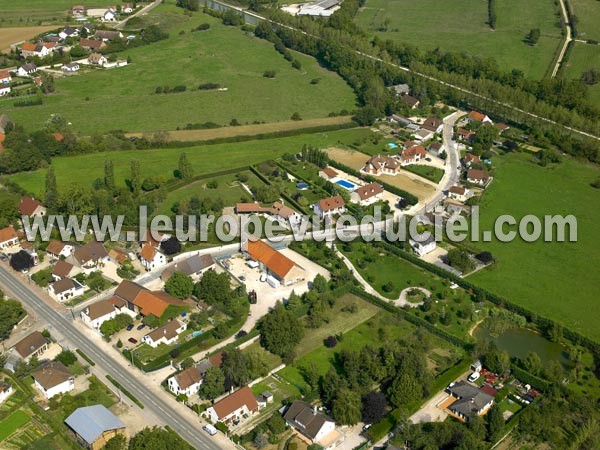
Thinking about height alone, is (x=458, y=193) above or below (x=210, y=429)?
above

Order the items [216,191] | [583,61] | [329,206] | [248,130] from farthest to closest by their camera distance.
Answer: [583,61] → [248,130] → [216,191] → [329,206]

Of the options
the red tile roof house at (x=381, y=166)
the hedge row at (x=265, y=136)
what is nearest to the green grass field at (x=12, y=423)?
the hedge row at (x=265, y=136)

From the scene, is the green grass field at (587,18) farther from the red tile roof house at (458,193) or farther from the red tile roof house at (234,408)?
the red tile roof house at (234,408)

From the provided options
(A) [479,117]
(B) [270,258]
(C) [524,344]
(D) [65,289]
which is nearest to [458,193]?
(A) [479,117]

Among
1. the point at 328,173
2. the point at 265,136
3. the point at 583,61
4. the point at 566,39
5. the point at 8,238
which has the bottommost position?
the point at 8,238

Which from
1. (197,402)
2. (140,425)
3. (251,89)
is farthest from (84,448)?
(251,89)

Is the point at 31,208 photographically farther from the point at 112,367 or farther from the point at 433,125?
the point at 433,125

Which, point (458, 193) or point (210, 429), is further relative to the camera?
point (458, 193)

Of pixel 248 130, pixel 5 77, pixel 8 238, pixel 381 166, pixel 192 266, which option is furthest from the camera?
pixel 5 77

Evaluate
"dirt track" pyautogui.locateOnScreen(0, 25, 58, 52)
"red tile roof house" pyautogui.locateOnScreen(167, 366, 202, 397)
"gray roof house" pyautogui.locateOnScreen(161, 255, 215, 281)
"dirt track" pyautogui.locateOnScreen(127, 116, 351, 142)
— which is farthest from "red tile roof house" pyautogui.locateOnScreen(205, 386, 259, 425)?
"dirt track" pyautogui.locateOnScreen(0, 25, 58, 52)
